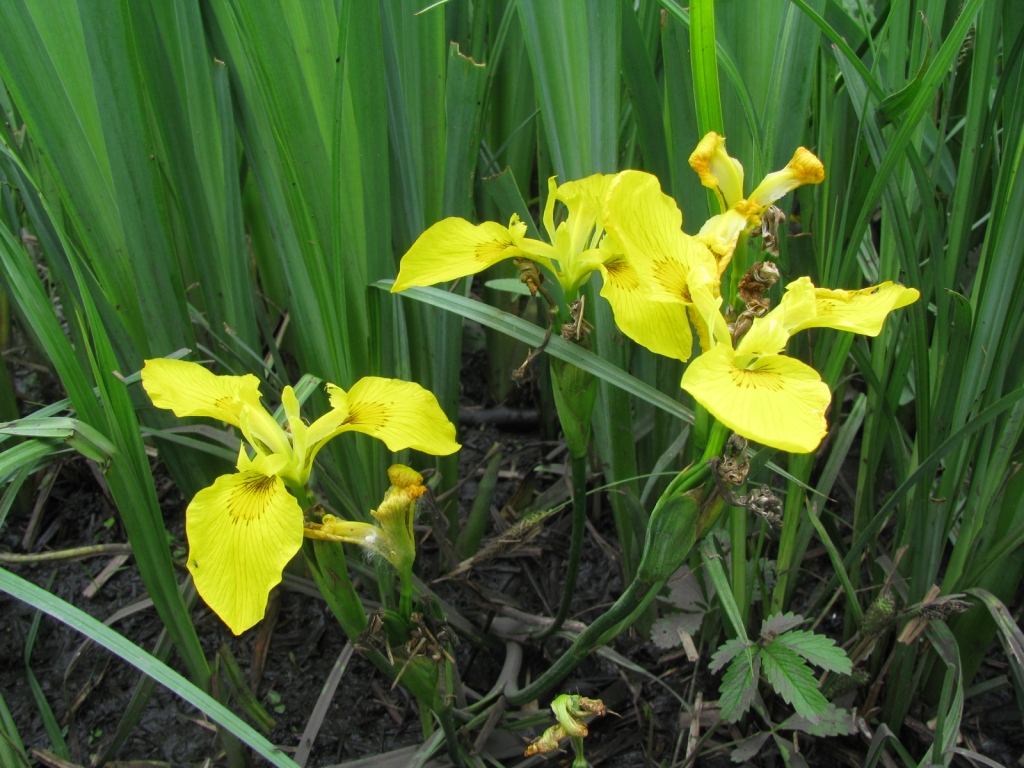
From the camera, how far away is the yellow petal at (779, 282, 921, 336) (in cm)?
63

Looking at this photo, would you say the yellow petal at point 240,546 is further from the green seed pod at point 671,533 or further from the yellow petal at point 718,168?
the yellow petal at point 718,168

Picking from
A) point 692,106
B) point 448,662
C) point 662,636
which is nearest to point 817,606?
point 662,636

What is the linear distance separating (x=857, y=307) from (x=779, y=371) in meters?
0.13

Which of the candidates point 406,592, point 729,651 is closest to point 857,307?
point 729,651

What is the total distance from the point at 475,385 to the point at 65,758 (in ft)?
2.94

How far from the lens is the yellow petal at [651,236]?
659 millimetres

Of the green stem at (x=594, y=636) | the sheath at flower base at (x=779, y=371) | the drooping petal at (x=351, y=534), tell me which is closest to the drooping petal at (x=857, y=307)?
the sheath at flower base at (x=779, y=371)

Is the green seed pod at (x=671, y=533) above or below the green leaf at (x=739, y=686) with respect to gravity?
above

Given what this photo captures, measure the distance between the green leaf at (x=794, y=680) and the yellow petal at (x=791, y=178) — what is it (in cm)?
44

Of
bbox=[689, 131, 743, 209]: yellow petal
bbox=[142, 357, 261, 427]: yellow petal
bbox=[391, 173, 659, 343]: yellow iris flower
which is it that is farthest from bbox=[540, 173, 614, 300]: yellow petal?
bbox=[142, 357, 261, 427]: yellow petal

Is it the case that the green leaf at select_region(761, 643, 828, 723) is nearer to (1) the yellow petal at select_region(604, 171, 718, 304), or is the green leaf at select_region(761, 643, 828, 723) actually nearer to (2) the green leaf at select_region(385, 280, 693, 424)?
(2) the green leaf at select_region(385, 280, 693, 424)

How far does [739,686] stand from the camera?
2.53 ft

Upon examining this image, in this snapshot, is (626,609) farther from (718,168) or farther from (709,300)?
(718,168)

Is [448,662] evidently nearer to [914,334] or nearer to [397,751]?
[397,751]
